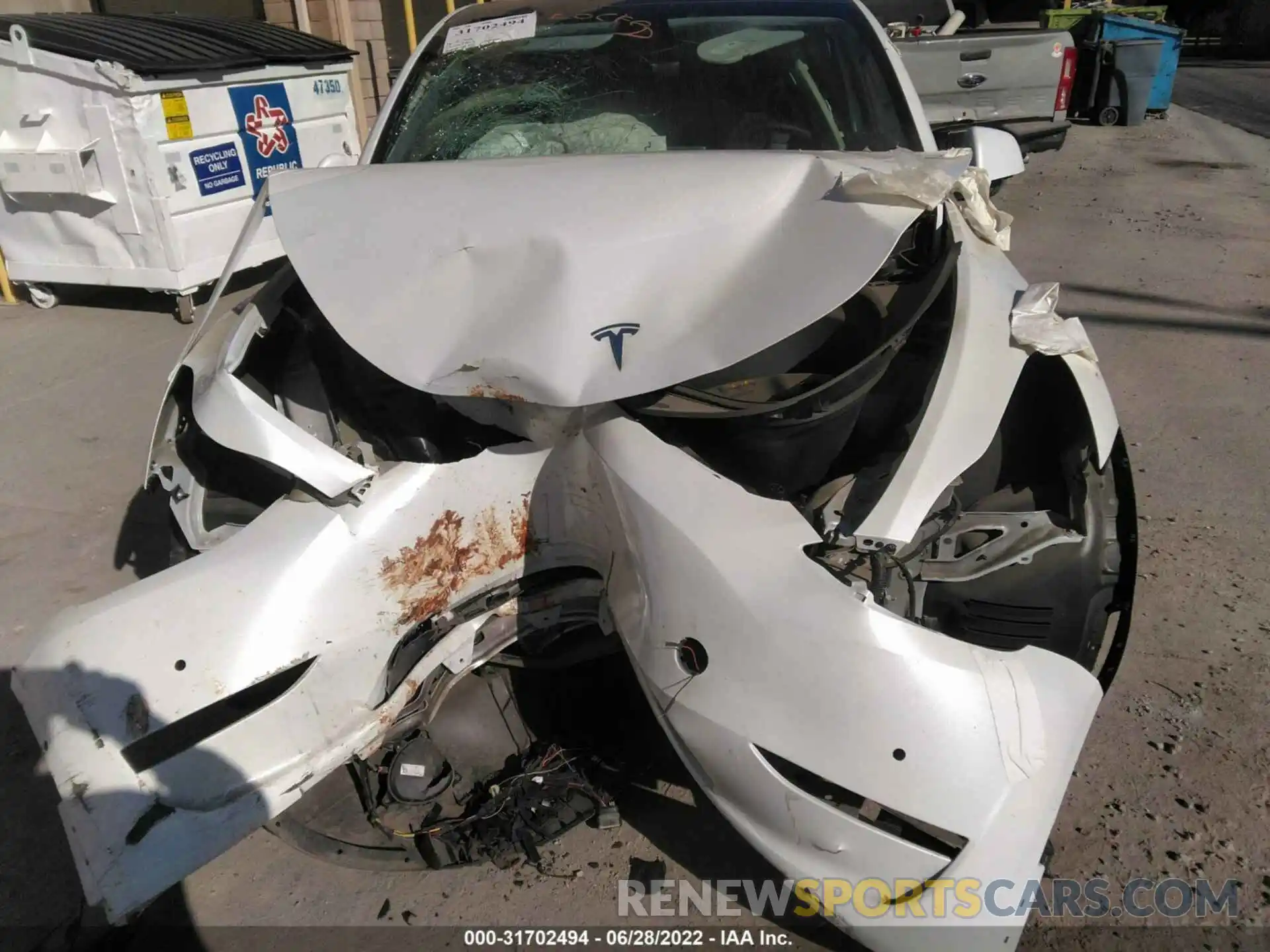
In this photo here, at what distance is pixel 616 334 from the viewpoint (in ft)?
6.27

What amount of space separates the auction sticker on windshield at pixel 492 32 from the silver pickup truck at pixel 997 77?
17.0ft

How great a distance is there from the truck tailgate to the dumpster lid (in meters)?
4.88

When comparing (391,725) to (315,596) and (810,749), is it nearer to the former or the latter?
(315,596)

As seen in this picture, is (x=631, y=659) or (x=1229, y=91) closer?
(x=631, y=659)

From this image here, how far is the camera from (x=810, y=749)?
5.46 ft

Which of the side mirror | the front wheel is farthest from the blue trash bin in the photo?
the side mirror

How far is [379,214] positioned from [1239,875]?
8.51 feet

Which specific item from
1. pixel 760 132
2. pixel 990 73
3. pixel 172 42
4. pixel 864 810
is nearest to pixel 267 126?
pixel 172 42

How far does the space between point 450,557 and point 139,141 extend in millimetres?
5076

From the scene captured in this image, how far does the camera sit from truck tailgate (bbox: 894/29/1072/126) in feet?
25.3

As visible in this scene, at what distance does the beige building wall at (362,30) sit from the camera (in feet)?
28.2

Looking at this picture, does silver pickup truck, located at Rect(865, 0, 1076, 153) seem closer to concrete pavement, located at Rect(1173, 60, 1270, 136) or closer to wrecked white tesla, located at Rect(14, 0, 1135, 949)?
wrecked white tesla, located at Rect(14, 0, 1135, 949)

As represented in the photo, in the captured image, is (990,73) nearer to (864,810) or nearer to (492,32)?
(492,32)

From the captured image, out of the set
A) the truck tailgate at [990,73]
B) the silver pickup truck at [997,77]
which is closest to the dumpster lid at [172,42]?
the silver pickup truck at [997,77]
